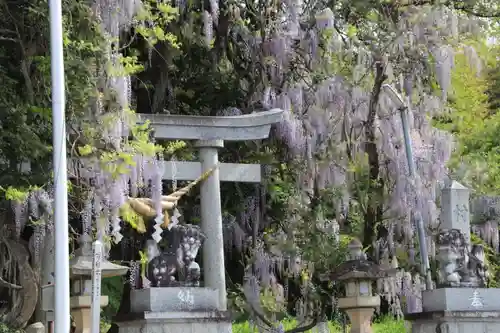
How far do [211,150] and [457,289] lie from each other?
5151mm

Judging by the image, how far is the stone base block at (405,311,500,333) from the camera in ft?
43.5

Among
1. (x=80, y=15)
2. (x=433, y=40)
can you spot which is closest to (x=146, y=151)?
(x=80, y=15)

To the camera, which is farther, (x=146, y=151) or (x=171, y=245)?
(x=146, y=151)

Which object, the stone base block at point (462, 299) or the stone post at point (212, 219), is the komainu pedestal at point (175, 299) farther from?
the stone post at point (212, 219)

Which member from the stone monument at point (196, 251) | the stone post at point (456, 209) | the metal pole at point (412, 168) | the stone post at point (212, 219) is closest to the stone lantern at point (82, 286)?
the stone monument at point (196, 251)

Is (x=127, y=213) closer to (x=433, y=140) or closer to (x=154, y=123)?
(x=154, y=123)

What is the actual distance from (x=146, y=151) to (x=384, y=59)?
214 inches

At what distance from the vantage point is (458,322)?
43.5ft

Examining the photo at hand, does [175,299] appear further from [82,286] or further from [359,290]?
[359,290]

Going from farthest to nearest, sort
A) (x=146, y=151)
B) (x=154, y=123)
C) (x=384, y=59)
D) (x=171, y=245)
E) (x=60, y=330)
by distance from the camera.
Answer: (x=384, y=59) < (x=154, y=123) < (x=146, y=151) < (x=171, y=245) < (x=60, y=330)

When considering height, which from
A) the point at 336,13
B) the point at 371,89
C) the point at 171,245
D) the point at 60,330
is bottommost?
the point at 60,330

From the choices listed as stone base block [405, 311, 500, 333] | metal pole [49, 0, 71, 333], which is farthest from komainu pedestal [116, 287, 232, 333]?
stone base block [405, 311, 500, 333]

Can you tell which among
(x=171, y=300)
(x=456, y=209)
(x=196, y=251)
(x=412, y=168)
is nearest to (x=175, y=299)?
(x=171, y=300)

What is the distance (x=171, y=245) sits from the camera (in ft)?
42.0
